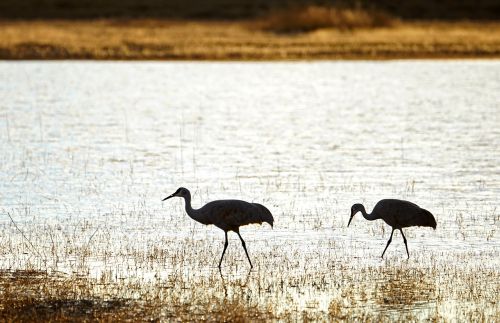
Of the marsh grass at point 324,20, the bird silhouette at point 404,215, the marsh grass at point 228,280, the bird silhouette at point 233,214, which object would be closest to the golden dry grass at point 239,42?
the marsh grass at point 324,20

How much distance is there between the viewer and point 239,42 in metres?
44.6

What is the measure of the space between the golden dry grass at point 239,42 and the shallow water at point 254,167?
2390mm

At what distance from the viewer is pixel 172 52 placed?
42.0m

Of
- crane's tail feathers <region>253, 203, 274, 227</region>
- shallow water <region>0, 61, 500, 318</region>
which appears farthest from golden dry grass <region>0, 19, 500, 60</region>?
crane's tail feathers <region>253, 203, 274, 227</region>

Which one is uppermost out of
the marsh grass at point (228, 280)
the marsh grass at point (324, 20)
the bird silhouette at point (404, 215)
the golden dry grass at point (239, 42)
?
the marsh grass at point (324, 20)

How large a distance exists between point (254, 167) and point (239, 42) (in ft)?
82.7

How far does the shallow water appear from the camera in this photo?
12508 mm

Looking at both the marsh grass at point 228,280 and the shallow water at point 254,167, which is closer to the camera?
the marsh grass at point 228,280

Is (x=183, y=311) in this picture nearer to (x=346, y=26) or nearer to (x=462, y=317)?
(x=462, y=317)

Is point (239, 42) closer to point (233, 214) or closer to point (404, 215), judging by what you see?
point (404, 215)

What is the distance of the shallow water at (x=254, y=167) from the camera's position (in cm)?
1251

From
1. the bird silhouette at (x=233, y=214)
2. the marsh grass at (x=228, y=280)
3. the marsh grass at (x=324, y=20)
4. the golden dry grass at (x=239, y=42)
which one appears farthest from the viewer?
the marsh grass at (x=324, y=20)

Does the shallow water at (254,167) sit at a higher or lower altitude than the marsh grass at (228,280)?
higher

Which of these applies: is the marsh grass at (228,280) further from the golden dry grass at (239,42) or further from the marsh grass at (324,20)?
the marsh grass at (324,20)
